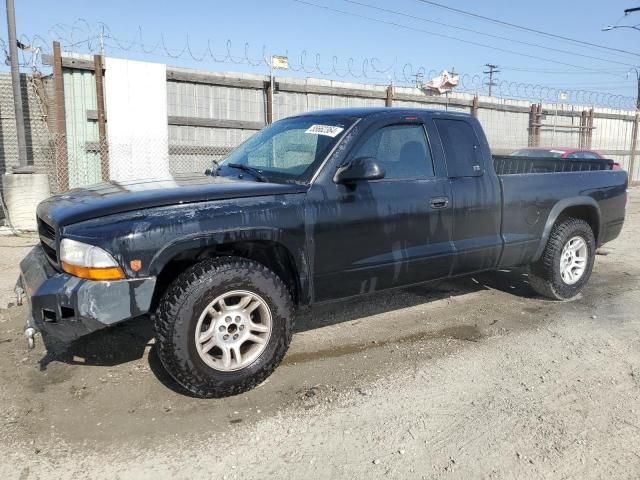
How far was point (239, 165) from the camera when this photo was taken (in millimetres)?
4492

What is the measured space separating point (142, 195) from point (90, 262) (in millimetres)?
556

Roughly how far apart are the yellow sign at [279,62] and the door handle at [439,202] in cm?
810

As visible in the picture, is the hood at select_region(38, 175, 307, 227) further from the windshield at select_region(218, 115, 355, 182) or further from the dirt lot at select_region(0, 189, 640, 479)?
the dirt lot at select_region(0, 189, 640, 479)

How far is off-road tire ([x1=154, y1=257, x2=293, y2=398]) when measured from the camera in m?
3.27

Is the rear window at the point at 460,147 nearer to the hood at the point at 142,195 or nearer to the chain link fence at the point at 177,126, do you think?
the hood at the point at 142,195

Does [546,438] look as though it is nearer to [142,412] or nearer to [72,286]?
[142,412]

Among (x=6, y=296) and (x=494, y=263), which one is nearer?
(x=494, y=263)

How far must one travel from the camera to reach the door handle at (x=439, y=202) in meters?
4.38

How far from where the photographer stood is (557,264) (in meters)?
5.53

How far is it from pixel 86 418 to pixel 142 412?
12.5 inches

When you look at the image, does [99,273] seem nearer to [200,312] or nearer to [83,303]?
[83,303]

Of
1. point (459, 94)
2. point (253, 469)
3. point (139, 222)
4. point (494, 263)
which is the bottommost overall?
point (253, 469)

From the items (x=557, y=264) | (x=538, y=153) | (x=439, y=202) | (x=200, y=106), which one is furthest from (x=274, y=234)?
(x=538, y=153)

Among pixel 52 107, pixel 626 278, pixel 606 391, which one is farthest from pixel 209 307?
pixel 52 107
